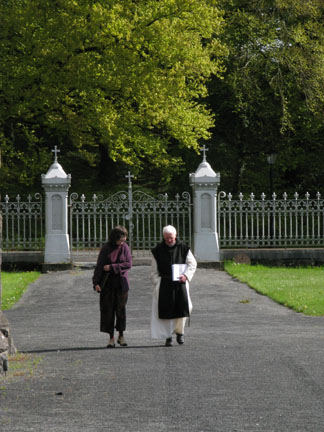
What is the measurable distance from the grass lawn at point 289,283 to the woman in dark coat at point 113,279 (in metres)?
4.08

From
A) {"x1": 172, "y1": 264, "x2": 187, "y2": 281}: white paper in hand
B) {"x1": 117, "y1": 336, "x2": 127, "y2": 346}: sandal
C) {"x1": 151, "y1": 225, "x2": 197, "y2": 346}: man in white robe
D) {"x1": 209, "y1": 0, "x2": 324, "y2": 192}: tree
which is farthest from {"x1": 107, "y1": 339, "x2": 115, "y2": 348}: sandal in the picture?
{"x1": 209, "y1": 0, "x2": 324, "y2": 192}: tree

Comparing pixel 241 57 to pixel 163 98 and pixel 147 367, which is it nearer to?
pixel 163 98

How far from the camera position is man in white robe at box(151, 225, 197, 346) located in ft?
36.1

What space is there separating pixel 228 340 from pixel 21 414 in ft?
14.6

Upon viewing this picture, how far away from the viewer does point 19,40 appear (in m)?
29.5

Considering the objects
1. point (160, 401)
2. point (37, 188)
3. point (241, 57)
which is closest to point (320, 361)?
point (160, 401)

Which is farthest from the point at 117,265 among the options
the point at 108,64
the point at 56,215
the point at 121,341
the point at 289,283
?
the point at 108,64

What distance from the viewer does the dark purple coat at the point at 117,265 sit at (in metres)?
11.0

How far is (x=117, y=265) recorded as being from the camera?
11070 millimetres

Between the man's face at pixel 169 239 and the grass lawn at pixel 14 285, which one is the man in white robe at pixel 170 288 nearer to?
the man's face at pixel 169 239

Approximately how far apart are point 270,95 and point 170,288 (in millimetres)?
27426

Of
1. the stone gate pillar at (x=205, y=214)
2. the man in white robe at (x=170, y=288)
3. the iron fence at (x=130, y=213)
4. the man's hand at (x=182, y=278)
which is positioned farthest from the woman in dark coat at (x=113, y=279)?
the stone gate pillar at (x=205, y=214)

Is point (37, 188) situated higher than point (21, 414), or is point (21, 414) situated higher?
point (37, 188)

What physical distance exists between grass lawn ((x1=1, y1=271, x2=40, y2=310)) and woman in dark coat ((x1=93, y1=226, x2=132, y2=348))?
15.0ft
